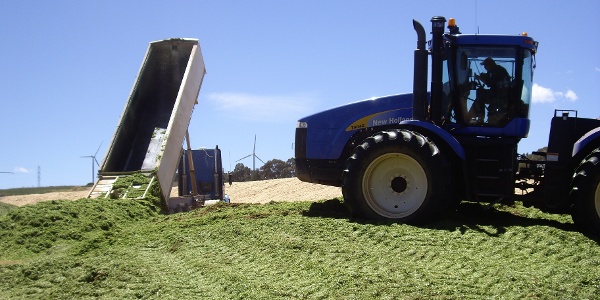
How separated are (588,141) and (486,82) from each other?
1478 millimetres

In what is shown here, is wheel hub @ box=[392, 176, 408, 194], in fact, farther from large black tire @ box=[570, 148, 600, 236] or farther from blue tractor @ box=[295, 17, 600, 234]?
large black tire @ box=[570, 148, 600, 236]

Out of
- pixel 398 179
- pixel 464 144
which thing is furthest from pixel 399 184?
pixel 464 144

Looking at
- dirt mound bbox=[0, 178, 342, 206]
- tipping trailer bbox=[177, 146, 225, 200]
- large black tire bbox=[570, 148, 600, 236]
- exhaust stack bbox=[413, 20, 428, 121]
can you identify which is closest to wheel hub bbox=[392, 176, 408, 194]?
exhaust stack bbox=[413, 20, 428, 121]

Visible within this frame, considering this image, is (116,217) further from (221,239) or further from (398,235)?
(398,235)

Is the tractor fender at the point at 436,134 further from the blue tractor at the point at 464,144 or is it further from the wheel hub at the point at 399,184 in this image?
the wheel hub at the point at 399,184

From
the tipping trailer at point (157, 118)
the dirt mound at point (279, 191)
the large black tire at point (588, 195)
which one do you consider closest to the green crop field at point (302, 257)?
the large black tire at point (588, 195)

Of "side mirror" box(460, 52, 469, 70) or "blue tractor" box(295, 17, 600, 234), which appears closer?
"blue tractor" box(295, 17, 600, 234)

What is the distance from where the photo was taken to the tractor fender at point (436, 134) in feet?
26.1

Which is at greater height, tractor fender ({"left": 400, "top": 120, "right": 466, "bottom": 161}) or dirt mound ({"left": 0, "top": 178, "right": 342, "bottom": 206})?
tractor fender ({"left": 400, "top": 120, "right": 466, "bottom": 161})

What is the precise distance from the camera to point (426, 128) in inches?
324

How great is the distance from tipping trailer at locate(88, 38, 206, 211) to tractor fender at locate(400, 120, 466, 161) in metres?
5.20

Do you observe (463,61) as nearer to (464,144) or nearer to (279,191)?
(464,144)

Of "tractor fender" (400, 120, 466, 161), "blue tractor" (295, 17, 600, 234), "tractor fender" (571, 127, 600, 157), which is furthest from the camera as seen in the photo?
"tractor fender" (400, 120, 466, 161)

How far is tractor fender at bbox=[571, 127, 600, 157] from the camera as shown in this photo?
24.5 ft
